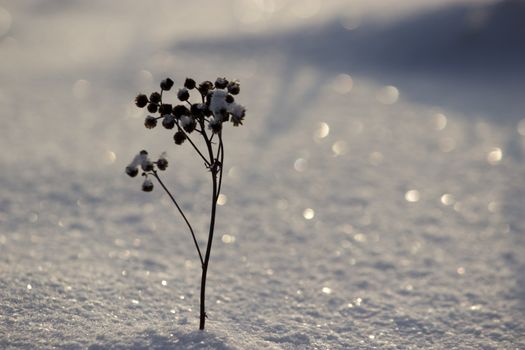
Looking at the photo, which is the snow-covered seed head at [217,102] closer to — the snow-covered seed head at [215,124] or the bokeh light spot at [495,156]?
the snow-covered seed head at [215,124]

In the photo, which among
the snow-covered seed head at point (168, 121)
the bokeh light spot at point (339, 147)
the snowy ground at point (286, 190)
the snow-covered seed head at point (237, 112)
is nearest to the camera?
the snow-covered seed head at point (237, 112)

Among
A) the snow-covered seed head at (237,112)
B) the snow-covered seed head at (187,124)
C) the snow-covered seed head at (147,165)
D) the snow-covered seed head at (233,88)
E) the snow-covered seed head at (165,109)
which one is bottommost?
the snow-covered seed head at (147,165)

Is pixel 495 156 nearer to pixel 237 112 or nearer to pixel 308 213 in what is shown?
pixel 308 213

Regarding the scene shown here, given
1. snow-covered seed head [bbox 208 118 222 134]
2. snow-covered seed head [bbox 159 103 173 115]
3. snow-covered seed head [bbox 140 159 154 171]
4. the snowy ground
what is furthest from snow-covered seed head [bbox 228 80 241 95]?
the snowy ground

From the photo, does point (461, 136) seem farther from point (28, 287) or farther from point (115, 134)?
point (28, 287)

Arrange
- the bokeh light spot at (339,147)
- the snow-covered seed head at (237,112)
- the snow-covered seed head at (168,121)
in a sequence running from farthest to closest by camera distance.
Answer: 1. the bokeh light spot at (339,147)
2. the snow-covered seed head at (168,121)
3. the snow-covered seed head at (237,112)

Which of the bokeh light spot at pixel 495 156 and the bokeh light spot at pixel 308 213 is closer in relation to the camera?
the bokeh light spot at pixel 308 213

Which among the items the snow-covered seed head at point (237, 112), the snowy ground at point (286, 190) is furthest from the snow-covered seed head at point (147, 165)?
the snowy ground at point (286, 190)

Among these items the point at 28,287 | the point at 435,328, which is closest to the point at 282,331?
the point at 435,328

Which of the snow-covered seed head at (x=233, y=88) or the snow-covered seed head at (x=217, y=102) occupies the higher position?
the snow-covered seed head at (x=233, y=88)
